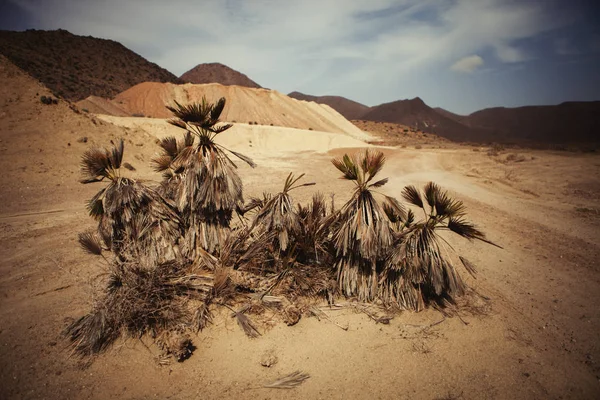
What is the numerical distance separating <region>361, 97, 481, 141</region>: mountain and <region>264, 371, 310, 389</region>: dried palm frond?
68583 millimetres

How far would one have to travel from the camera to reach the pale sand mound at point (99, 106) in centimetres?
3560

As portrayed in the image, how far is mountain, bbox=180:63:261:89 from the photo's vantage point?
112m

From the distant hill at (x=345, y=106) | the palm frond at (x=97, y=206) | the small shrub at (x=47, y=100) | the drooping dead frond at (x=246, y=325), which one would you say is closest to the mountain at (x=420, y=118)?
the distant hill at (x=345, y=106)

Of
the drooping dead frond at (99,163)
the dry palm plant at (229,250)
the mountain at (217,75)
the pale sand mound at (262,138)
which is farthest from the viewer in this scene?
the mountain at (217,75)

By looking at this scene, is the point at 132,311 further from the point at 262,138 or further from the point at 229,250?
the point at 262,138

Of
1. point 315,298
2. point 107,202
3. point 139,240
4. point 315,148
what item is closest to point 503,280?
point 315,298

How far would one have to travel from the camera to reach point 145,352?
369 centimetres

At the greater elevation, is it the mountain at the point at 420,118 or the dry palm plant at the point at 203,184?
the mountain at the point at 420,118

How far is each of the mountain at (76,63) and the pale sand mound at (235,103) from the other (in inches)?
667

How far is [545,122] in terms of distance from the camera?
221ft

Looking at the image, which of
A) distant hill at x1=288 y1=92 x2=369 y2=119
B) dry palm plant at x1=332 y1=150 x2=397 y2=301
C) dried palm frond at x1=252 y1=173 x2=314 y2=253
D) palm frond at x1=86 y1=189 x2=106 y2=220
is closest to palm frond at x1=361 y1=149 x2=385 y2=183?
dry palm plant at x1=332 y1=150 x2=397 y2=301

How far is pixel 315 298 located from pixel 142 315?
274cm

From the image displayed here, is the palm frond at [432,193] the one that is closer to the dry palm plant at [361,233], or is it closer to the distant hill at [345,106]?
the dry palm plant at [361,233]

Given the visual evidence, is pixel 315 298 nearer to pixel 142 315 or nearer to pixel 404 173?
pixel 142 315
